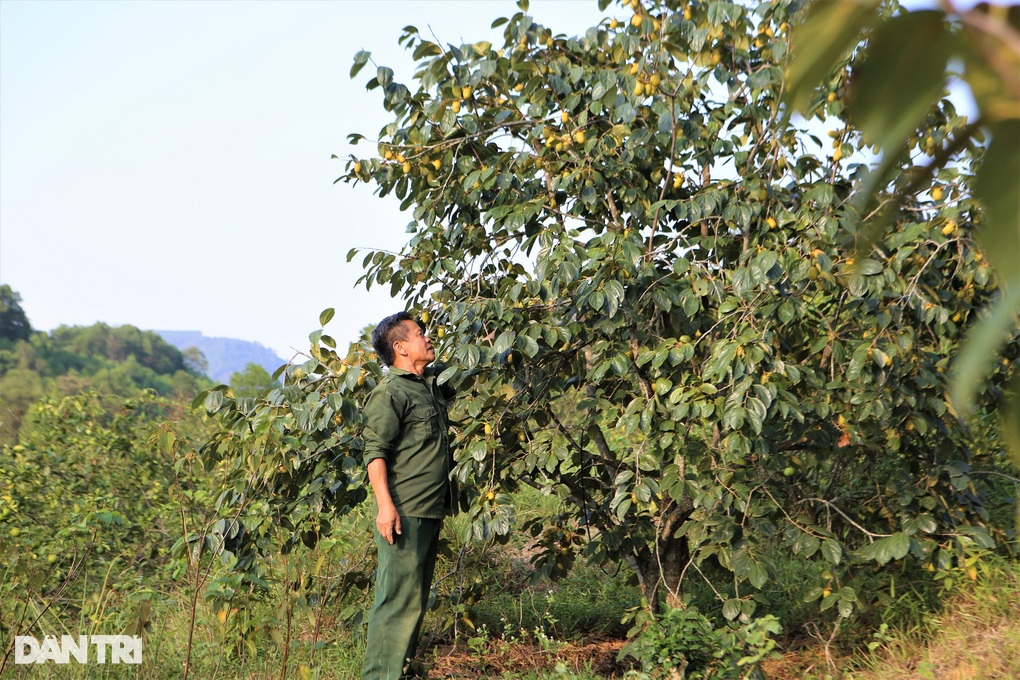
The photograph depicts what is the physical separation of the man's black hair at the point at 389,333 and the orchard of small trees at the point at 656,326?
0.12 metres

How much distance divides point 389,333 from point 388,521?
77 centimetres

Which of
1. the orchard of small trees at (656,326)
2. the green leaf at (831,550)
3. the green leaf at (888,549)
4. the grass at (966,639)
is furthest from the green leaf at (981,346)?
the grass at (966,639)

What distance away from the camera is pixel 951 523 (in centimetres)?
356

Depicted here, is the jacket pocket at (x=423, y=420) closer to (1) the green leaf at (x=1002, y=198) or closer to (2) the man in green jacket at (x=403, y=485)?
(2) the man in green jacket at (x=403, y=485)

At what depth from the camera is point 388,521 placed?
3490 mm

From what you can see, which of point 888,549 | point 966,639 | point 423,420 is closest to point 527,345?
point 423,420

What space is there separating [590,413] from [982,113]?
3.51 metres

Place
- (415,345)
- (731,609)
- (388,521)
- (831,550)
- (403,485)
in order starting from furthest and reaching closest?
(415,345)
(403,485)
(388,521)
(731,609)
(831,550)

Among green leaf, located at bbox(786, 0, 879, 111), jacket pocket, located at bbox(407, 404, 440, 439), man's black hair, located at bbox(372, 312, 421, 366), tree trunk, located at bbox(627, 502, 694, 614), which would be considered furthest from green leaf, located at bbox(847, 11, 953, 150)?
tree trunk, located at bbox(627, 502, 694, 614)

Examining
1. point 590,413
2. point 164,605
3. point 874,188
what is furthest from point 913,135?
point 164,605

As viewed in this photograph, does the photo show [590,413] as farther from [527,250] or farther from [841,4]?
[841,4]

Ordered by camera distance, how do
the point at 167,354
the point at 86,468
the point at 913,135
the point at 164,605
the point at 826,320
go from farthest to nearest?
the point at 167,354
the point at 86,468
the point at 164,605
the point at 826,320
the point at 913,135

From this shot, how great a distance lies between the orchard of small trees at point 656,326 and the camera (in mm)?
3152

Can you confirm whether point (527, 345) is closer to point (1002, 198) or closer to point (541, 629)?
point (541, 629)
